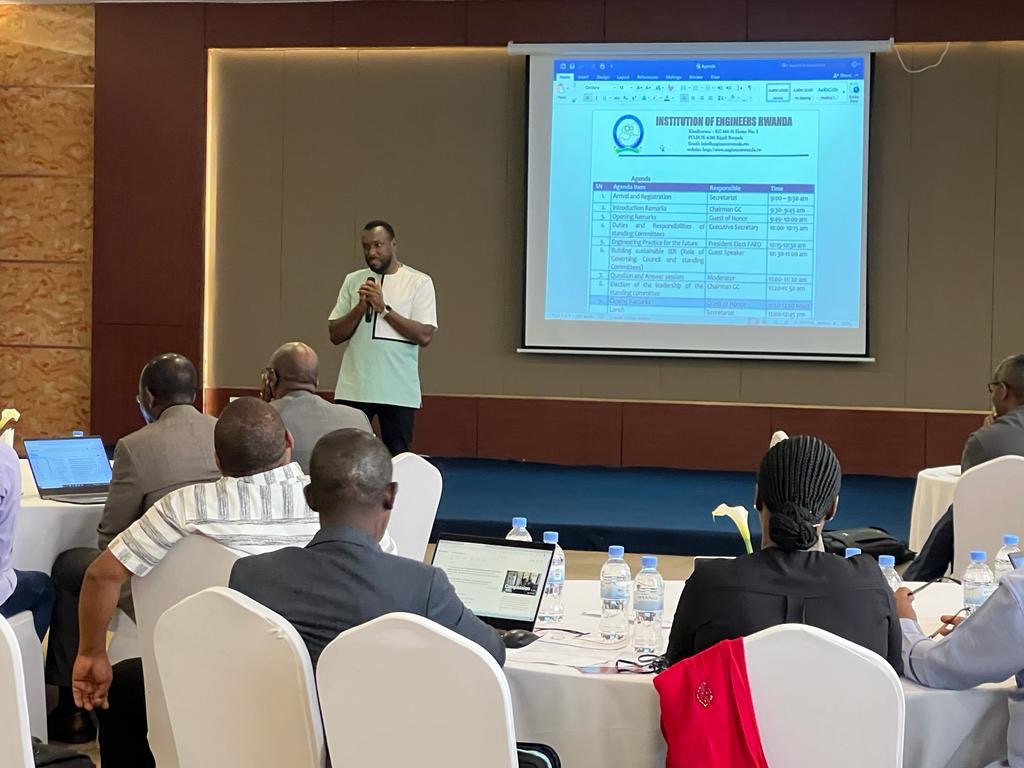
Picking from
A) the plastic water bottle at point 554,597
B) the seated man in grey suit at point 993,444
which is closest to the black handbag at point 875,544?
the seated man in grey suit at point 993,444

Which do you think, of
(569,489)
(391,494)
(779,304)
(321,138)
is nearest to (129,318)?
(321,138)

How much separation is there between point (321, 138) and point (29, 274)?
2303mm

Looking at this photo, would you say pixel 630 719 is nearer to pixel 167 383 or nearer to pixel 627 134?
pixel 167 383

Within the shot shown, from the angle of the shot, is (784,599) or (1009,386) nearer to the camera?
(784,599)

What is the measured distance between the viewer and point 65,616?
157 inches

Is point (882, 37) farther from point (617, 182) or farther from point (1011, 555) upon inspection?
point (1011, 555)

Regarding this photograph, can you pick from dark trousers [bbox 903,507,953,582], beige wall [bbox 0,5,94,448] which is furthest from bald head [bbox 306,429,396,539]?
beige wall [bbox 0,5,94,448]

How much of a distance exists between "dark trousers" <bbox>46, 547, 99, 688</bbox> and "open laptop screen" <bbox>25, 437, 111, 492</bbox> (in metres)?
0.36

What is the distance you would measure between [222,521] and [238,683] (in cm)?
77

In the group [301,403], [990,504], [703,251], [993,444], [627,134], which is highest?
[627,134]

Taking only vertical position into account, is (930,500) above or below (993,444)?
below

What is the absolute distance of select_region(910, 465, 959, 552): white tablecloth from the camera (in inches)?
200

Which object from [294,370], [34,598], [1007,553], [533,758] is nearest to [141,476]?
[34,598]

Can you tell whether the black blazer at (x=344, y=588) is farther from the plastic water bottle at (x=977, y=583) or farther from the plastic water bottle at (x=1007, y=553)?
the plastic water bottle at (x=1007, y=553)
